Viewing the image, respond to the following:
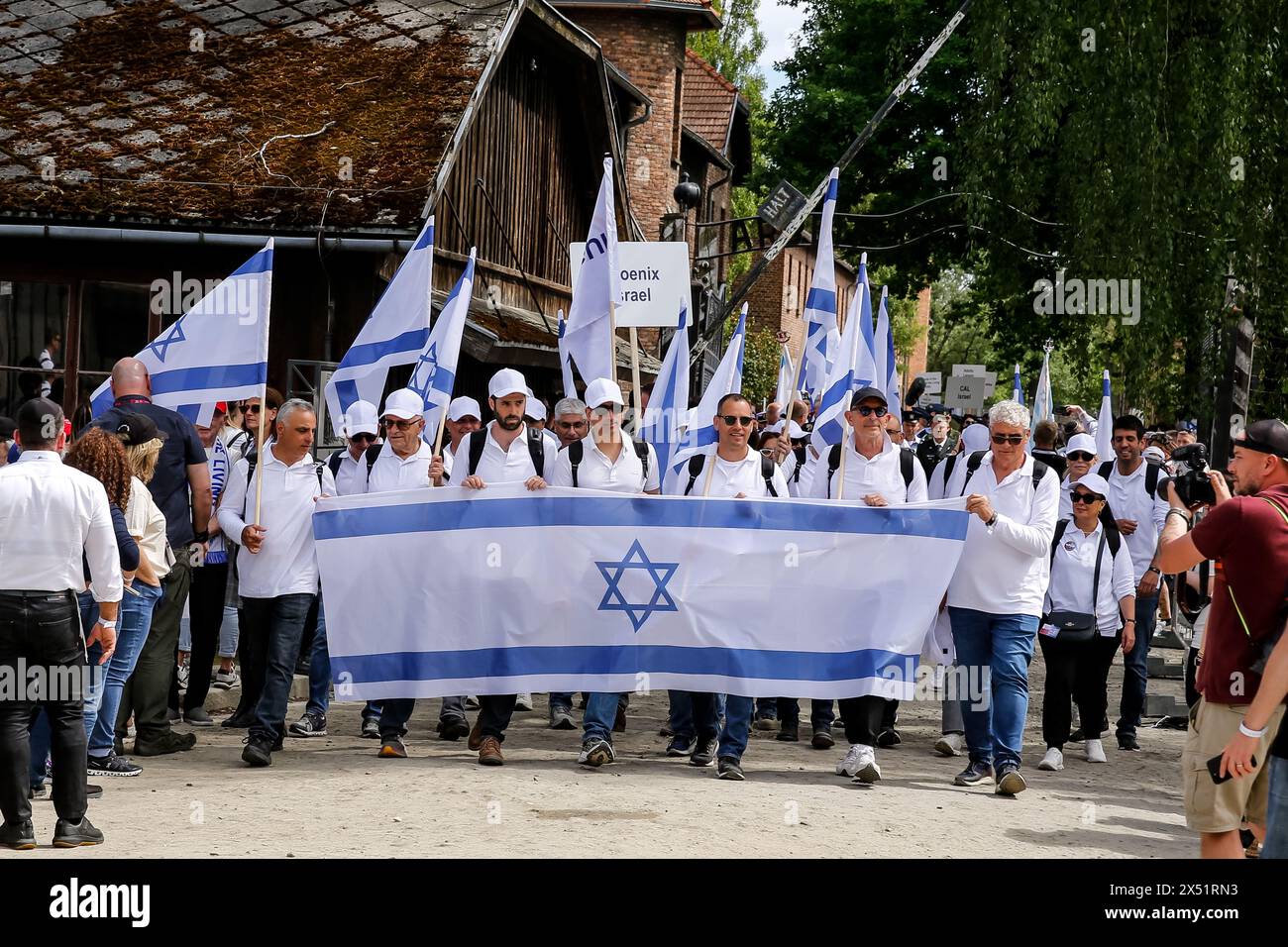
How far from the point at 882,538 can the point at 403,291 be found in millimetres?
4048

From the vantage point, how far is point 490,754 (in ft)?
32.4

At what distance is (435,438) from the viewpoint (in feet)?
35.9

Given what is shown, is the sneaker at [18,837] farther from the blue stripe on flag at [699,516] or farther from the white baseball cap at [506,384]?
the white baseball cap at [506,384]

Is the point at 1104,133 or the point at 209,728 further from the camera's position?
the point at 1104,133

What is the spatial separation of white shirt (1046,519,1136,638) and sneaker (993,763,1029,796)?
6.91 feet

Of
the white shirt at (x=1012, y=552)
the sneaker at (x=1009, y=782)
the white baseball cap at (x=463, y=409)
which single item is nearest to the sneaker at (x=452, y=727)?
the white baseball cap at (x=463, y=409)

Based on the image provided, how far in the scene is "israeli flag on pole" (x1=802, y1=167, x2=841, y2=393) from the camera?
10820mm

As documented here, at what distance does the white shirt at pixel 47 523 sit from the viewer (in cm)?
743

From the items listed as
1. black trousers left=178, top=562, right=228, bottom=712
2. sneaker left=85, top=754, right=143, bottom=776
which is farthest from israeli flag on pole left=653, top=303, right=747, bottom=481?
sneaker left=85, top=754, right=143, bottom=776

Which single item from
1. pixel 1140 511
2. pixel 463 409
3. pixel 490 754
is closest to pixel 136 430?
pixel 490 754
